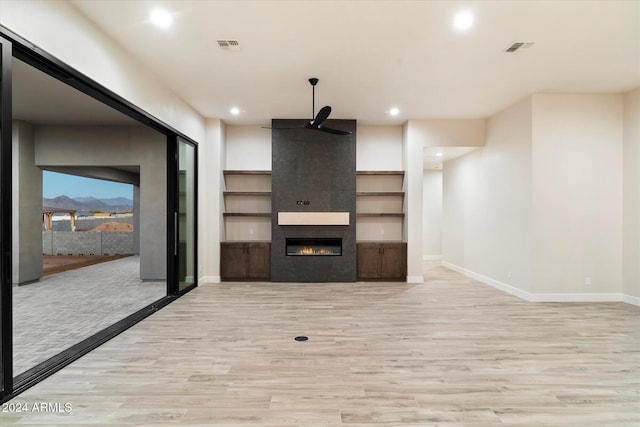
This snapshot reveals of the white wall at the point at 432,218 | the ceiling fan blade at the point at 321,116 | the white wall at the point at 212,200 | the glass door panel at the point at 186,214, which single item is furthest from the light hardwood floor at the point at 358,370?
the white wall at the point at 432,218

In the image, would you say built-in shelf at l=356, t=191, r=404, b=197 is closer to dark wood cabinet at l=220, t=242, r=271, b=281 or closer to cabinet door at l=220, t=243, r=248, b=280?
dark wood cabinet at l=220, t=242, r=271, b=281

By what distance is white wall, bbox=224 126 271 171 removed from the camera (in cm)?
684

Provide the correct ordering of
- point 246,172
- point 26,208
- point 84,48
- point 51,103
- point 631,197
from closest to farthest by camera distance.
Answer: point 84,48 → point 631,197 → point 51,103 → point 26,208 → point 246,172

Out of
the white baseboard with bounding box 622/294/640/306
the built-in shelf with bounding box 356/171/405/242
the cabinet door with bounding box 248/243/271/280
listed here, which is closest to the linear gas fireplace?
the cabinet door with bounding box 248/243/271/280

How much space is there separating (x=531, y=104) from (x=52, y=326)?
743 centimetres

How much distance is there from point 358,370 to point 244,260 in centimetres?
413

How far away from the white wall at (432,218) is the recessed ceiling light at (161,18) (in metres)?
8.04

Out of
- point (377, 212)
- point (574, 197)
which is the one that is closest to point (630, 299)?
point (574, 197)

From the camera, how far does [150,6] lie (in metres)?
2.86

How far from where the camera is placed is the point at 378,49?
3607 mm

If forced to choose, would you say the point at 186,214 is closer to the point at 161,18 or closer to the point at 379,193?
the point at 161,18

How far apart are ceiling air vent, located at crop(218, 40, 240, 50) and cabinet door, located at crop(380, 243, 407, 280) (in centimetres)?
449

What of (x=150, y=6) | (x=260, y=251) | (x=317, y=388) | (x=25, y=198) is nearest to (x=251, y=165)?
(x=260, y=251)

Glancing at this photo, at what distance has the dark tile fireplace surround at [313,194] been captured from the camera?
6.36m
